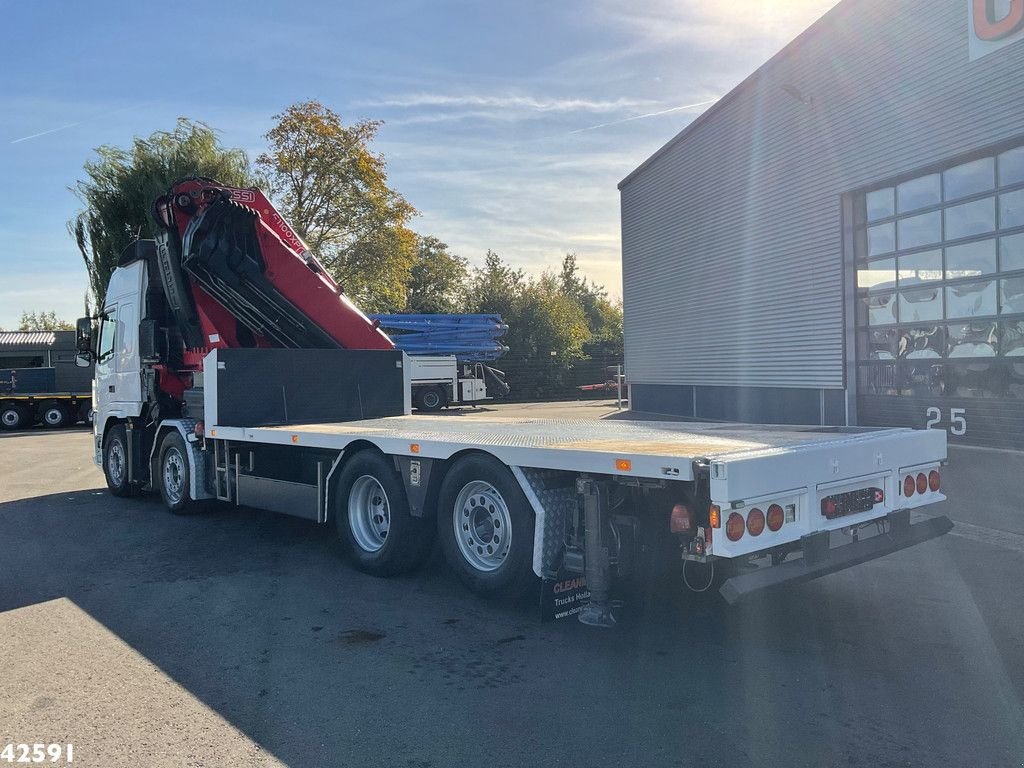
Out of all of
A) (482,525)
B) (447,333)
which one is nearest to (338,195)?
(447,333)

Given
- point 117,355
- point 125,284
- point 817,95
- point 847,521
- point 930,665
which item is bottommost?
point 930,665

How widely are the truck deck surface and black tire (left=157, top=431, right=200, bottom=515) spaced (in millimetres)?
1223

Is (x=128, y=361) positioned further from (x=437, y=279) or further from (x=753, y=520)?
(x=437, y=279)

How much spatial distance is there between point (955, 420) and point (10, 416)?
93.3ft

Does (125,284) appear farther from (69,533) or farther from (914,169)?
(914,169)

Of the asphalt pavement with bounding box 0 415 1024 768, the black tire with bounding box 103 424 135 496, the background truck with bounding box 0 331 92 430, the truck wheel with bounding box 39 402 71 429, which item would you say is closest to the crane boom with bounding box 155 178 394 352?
the black tire with bounding box 103 424 135 496

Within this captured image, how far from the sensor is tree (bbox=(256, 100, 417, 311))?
3106cm

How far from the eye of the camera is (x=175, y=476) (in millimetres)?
9867

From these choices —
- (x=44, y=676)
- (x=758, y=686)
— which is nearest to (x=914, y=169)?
(x=758, y=686)

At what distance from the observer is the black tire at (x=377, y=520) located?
642cm

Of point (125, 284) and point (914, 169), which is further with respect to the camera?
point (914, 169)

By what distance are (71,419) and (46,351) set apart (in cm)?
306

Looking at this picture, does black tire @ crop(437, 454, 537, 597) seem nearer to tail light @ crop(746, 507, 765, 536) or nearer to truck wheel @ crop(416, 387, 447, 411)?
tail light @ crop(746, 507, 765, 536)

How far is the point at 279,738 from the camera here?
12.5 ft
